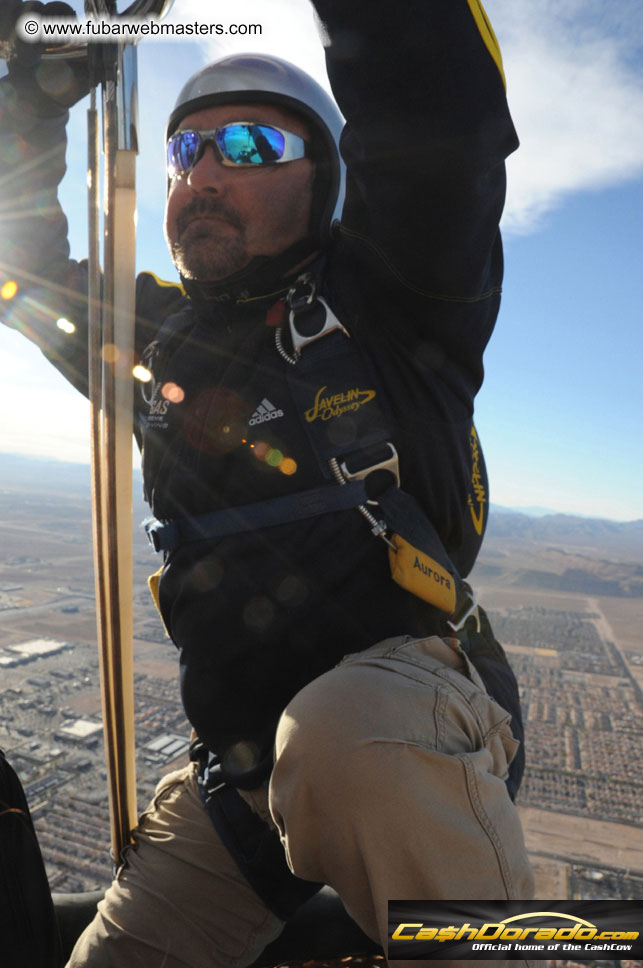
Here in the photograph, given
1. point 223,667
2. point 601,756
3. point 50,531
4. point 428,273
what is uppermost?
point 428,273

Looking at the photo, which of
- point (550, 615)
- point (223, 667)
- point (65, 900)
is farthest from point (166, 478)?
point (550, 615)

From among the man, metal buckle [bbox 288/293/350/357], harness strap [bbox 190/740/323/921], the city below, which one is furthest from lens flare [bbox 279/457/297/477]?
the city below

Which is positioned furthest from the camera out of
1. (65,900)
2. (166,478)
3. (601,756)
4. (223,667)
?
(601,756)

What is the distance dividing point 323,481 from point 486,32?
660 mm

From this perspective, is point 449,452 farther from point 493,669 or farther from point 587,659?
point 587,659

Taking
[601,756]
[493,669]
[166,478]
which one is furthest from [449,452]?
[601,756]

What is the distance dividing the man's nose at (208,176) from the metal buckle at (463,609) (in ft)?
2.87

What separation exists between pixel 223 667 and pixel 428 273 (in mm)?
728

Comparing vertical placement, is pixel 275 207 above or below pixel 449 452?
above

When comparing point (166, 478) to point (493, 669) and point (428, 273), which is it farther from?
point (493, 669)

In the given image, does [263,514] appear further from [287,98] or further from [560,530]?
[560,530]

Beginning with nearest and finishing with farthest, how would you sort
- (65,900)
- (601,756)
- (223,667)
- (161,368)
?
(223,667)
(161,368)
(65,900)
(601,756)

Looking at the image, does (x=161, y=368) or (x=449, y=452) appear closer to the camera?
(x=449, y=452)

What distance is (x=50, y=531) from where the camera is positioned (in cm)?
3228
